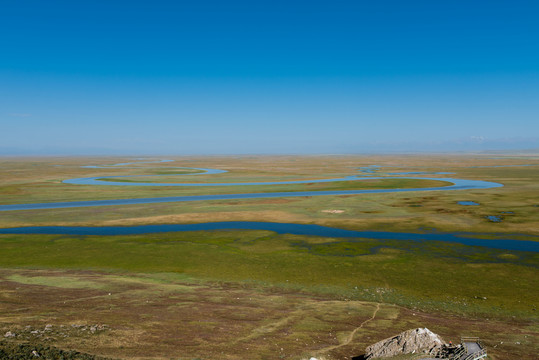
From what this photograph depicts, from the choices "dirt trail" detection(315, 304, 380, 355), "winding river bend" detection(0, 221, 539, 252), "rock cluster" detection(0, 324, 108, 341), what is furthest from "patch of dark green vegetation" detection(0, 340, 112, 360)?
"winding river bend" detection(0, 221, 539, 252)

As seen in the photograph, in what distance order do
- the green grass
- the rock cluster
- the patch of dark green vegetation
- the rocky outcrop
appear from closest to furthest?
1. the patch of dark green vegetation
2. the rocky outcrop
3. the rock cluster
4. the green grass

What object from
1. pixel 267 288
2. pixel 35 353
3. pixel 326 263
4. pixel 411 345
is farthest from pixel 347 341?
pixel 326 263

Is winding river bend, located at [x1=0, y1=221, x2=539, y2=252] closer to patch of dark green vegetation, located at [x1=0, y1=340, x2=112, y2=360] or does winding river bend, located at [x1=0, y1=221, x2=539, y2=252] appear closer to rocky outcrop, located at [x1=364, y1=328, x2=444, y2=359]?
rocky outcrop, located at [x1=364, y1=328, x2=444, y2=359]

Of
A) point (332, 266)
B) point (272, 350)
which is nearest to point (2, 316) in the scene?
point (272, 350)

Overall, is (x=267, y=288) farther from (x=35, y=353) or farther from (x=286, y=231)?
(x=286, y=231)

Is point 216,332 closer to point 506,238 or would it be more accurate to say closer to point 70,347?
point 70,347
